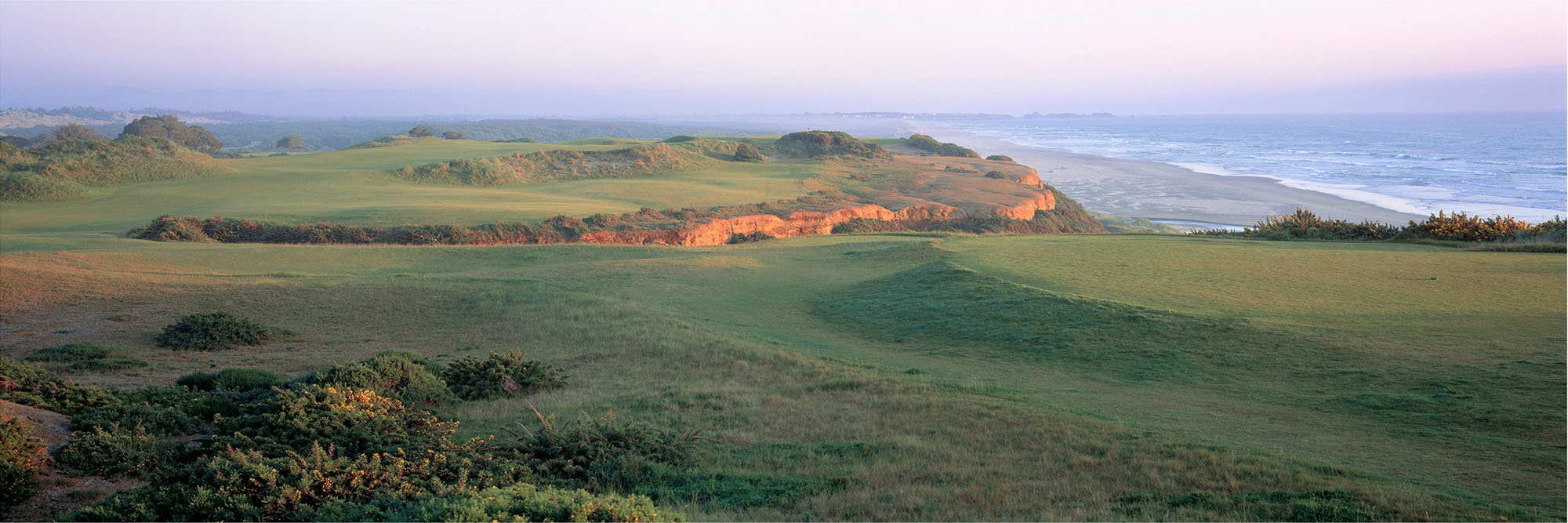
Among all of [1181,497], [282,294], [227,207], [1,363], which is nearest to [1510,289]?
[1181,497]

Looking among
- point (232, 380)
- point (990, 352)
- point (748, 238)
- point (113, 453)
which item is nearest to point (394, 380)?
point (232, 380)

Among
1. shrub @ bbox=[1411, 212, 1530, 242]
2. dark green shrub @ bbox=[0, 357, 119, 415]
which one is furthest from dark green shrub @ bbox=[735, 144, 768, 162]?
dark green shrub @ bbox=[0, 357, 119, 415]

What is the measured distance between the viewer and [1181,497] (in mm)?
5840

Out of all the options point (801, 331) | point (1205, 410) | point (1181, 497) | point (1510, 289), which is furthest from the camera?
point (801, 331)

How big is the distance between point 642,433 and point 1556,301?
12.1 metres

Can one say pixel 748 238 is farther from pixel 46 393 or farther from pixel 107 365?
pixel 46 393

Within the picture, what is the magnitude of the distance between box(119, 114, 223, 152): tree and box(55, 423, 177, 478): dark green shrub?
104782 mm

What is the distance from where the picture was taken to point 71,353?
34.2 feet

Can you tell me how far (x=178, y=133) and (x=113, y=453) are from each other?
4427 inches

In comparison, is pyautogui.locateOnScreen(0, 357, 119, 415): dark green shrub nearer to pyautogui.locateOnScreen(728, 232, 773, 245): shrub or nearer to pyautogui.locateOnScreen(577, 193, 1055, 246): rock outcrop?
pyautogui.locateOnScreen(577, 193, 1055, 246): rock outcrop

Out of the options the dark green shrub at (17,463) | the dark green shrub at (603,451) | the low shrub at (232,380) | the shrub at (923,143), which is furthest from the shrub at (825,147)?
the dark green shrub at (17,463)

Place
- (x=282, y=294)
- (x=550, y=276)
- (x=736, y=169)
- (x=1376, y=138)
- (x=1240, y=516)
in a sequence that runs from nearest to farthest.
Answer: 1. (x=1240, y=516)
2. (x=282, y=294)
3. (x=550, y=276)
4. (x=736, y=169)
5. (x=1376, y=138)

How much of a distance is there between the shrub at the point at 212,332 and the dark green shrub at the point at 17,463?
612 centimetres

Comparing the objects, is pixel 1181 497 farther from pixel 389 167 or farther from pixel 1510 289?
pixel 389 167
